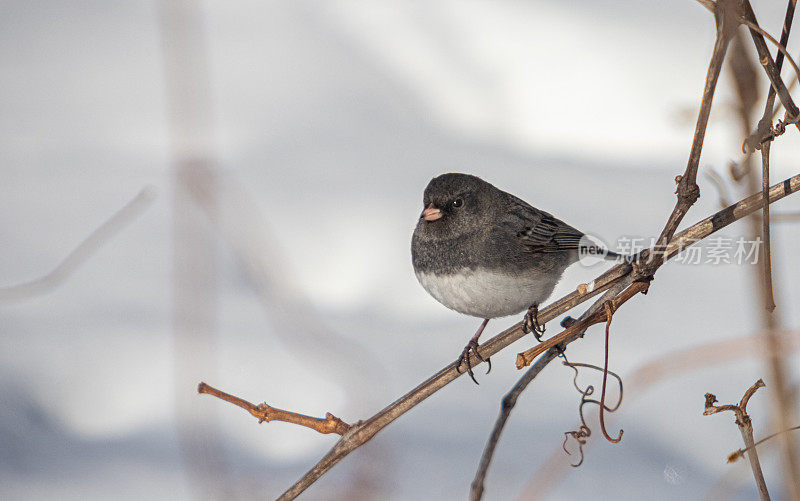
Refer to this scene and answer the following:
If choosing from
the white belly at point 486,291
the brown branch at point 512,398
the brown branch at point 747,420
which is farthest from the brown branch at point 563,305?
the white belly at point 486,291

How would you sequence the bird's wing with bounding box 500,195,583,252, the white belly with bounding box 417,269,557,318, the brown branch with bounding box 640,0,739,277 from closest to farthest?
the brown branch with bounding box 640,0,739,277
the white belly with bounding box 417,269,557,318
the bird's wing with bounding box 500,195,583,252

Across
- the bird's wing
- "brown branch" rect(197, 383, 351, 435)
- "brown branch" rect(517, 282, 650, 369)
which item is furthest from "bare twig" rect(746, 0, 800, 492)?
the bird's wing

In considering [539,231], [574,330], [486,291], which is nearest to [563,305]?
[574,330]

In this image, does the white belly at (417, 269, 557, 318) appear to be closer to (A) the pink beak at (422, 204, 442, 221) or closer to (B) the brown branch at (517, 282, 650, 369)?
(A) the pink beak at (422, 204, 442, 221)

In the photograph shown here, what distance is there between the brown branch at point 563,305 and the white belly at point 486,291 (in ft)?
1.23

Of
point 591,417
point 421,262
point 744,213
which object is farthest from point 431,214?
point 744,213

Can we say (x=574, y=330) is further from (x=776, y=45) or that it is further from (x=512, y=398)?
(x=776, y=45)

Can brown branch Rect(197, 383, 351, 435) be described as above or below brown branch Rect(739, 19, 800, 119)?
below

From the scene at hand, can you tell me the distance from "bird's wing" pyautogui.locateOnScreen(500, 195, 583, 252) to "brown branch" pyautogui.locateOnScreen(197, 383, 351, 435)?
0.61 meters

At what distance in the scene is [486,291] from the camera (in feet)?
3.79

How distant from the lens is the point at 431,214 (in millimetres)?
1218

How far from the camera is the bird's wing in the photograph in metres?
1.26

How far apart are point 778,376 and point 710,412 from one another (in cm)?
8

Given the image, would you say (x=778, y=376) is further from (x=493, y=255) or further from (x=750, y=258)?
(x=493, y=255)
